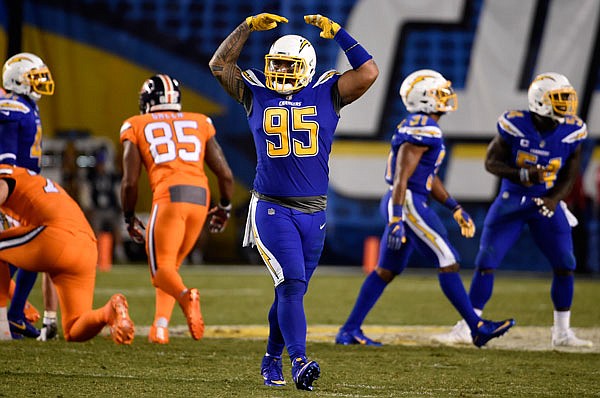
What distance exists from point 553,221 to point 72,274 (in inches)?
130

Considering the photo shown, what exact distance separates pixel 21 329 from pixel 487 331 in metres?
3.10

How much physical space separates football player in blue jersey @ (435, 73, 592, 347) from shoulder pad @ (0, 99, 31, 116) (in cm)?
326

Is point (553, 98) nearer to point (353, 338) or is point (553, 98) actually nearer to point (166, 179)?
point (353, 338)

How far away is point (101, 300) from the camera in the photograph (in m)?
10.0

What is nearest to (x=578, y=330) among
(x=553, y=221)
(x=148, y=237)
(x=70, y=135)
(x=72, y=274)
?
(x=553, y=221)

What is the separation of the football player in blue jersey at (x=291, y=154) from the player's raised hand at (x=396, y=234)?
5.43 feet

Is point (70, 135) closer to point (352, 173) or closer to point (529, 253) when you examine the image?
point (352, 173)

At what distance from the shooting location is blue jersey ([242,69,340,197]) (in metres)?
5.53

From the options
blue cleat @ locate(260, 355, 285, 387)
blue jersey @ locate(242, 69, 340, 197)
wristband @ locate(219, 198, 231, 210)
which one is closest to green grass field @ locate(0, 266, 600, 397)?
blue cleat @ locate(260, 355, 285, 387)

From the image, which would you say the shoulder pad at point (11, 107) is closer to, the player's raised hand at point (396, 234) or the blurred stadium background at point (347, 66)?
the player's raised hand at point (396, 234)

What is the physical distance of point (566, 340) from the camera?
7.58 meters

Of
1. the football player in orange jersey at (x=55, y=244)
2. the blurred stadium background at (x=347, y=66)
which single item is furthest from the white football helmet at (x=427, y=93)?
the blurred stadium background at (x=347, y=66)

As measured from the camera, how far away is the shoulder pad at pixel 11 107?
733cm

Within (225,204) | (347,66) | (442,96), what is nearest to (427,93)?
(442,96)
